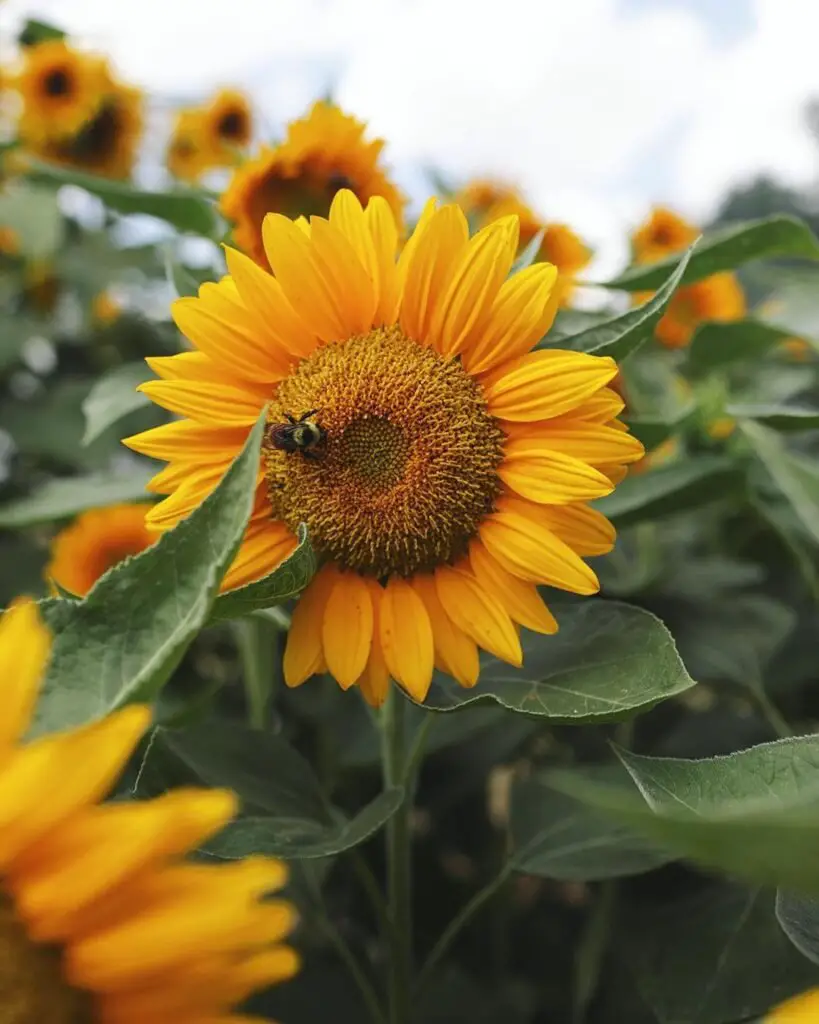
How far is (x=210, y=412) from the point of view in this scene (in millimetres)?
551

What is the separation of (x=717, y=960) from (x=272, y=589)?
39 cm

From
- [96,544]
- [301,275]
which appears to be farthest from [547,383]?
[96,544]

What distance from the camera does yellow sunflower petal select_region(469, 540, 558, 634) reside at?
0.52 metres

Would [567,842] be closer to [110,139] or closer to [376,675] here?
[376,675]

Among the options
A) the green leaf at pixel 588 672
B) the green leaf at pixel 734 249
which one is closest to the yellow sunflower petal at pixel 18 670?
the green leaf at pixel 588 672

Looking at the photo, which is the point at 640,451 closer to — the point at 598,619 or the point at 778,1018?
the point at 598,619

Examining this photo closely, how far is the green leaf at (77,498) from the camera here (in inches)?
29.5

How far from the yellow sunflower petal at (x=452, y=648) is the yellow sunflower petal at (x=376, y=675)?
1.1 inches

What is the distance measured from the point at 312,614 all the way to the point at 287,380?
0.13 m

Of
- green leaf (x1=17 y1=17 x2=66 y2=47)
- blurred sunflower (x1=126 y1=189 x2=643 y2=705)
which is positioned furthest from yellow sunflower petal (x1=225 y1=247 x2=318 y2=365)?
green leaf (x1=17 y1=17 x2=66 y2=47)

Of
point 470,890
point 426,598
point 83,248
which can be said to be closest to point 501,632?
point 426,598

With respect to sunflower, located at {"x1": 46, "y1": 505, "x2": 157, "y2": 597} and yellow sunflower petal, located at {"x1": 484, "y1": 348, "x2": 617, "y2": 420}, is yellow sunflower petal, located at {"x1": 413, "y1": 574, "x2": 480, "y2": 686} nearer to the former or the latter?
yellow sunflower petal, located at {"x1": 484, "y1": 348, "x2": 617, "y2": 420}

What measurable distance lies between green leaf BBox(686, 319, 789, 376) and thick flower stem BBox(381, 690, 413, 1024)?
0.43 meters

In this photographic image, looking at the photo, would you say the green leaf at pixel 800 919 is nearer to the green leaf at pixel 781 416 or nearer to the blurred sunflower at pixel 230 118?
the green leaf at pixel 781 416
